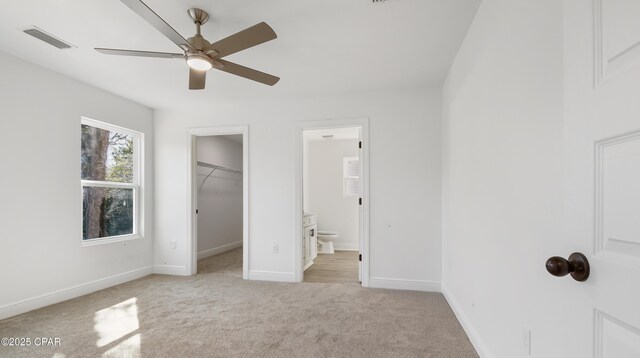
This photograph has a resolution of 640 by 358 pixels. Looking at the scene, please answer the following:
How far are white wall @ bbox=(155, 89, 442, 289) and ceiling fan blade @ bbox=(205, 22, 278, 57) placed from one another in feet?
6.44

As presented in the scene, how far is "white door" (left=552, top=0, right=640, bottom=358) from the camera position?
0.59 meters

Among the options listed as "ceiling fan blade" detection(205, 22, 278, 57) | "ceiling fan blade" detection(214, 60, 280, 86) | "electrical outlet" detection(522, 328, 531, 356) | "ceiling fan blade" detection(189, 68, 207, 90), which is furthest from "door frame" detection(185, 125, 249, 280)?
"electrical outlet" detection(522, 328, 531, 356)

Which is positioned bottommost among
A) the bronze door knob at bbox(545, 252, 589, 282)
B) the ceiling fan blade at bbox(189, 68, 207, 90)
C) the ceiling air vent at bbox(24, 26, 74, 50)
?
the bronze door knob at bbox(545, 252, 589, 282)

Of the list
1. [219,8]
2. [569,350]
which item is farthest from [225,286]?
[569,350]

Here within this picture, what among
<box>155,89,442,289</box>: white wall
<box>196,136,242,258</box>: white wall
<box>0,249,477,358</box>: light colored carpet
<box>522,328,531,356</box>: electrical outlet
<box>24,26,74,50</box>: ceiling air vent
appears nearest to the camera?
<box>522,328,531,356</box>: electrical outlet

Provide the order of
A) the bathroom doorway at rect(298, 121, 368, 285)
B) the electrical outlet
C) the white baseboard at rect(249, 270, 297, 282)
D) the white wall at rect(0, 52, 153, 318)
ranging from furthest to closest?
the bathroom doorway at rect(298, 121, 368, 285)
the white baseboard at rect(249, 270, 297, 282)
the white wall at rect(0, 52, 153, 318)
the electrical outlet

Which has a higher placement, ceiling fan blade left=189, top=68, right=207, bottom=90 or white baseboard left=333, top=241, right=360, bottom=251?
ceiling fan blade left=189, top=68, right=207, bottom=90

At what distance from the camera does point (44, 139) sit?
300cm

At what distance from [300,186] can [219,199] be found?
107 inches

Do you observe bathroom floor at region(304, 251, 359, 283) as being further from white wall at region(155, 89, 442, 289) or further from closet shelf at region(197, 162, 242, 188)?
closet shelf at region(197, 162, 242, 188)

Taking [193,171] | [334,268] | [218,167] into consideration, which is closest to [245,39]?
[193,171]

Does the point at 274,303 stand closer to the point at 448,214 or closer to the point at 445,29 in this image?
the point at 448,214

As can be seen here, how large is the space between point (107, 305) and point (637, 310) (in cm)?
388

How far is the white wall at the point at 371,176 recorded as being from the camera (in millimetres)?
3531
